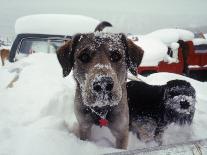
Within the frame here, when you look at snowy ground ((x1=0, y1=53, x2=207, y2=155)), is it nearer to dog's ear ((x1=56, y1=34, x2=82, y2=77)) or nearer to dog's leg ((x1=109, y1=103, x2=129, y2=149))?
dog's leg ((x1=109, y1=103, x2=129, y2=149))

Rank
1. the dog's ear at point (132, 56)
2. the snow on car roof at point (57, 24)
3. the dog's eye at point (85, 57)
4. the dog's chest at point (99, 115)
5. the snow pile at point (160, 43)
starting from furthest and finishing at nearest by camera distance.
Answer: the snow pile at point (160, 43)
the snow on car roof at point (57, 24)
the dog's ear at point (132, 56)
the dog's eye at point (85, 57)
the dog's chest at point (99, 115)

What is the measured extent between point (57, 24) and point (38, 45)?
0.77 meters

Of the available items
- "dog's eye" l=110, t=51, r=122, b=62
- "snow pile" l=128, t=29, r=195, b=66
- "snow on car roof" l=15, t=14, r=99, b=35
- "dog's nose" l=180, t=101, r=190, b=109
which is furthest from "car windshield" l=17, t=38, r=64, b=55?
"dog's nose" l=180, t=101, r=190, b=109

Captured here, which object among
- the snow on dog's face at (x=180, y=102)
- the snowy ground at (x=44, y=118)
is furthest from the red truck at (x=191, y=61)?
the snow on dog's face at (x=180, y=102)

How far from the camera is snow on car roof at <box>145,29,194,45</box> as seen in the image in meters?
11.5

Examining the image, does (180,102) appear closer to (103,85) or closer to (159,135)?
(159,135)

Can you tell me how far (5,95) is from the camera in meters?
5.14

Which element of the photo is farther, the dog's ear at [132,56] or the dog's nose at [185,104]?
the dog's nose at [185,104]

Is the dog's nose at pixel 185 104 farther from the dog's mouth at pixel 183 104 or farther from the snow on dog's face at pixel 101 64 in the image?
the snow on dog's face at pixel 101 64

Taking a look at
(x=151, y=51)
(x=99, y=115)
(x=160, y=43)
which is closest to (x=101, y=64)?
(x=99, y=115)

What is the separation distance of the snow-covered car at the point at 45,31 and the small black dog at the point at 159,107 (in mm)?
3219

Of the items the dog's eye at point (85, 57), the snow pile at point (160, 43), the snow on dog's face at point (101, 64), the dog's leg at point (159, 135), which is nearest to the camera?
the snow on dog's face at point (101, 64)

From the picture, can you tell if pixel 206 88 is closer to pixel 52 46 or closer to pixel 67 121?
pixel 52 46

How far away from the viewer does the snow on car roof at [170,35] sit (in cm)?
1152
